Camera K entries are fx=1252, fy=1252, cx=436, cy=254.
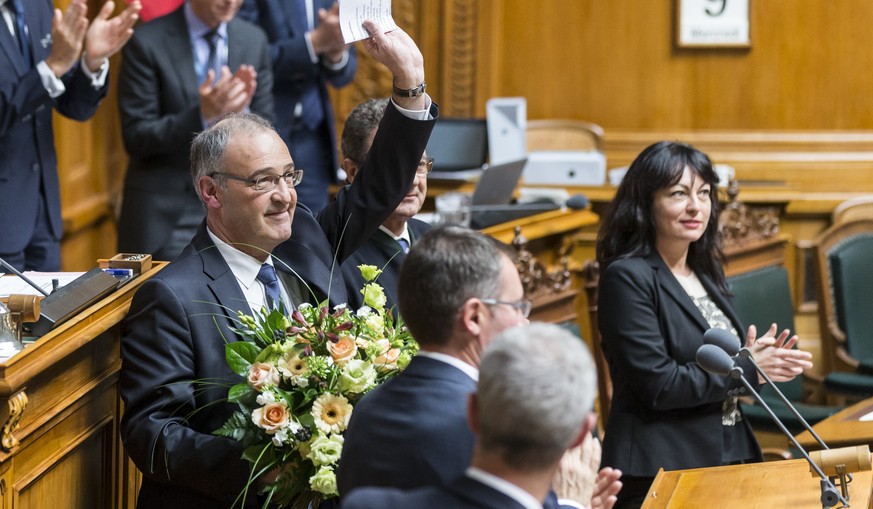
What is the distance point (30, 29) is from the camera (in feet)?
12.9

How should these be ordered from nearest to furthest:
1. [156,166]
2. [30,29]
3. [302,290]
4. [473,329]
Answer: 1. [473,329]
2. [302,290]
3. [30,29]
4. [156,166]

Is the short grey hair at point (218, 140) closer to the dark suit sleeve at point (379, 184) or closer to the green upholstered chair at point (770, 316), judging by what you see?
the dark suit sleeve at point (379, 184)

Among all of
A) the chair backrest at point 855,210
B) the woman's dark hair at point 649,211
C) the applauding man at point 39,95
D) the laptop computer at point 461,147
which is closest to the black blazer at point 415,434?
the woman's dark hair at point 649,211

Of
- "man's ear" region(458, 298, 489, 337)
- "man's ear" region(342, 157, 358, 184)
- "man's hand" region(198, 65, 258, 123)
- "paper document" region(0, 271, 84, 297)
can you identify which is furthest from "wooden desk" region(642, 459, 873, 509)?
"man's hand" region(198, 65, 258, 123)

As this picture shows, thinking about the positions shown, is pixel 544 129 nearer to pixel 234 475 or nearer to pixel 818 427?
pixel 818 427

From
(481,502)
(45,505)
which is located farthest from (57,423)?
(481,502)

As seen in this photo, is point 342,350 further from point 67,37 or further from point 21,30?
point 21,30

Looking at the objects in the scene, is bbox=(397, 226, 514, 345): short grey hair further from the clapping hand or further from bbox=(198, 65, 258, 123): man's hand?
bbox=(198, 65, 258, 123): man's hand

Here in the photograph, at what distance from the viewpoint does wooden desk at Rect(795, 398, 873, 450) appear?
11.0 ft

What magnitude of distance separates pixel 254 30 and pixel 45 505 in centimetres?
295

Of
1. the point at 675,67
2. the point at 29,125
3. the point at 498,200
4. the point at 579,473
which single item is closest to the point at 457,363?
the point at 579,473

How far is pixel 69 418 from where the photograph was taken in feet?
7.79

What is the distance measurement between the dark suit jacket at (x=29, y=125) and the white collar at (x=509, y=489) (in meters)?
2.68

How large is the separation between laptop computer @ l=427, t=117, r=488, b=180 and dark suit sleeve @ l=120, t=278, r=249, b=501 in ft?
11.5
